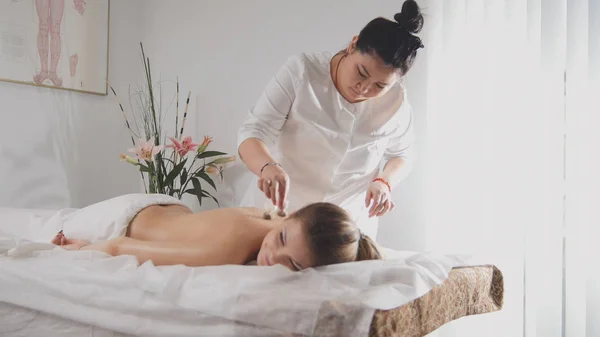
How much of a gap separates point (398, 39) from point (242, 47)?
1.48 meters

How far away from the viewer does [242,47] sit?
271cm

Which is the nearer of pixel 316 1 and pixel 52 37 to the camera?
pixel 316 1

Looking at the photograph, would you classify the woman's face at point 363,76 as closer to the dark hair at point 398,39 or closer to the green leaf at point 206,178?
the dark hair at point 398,39

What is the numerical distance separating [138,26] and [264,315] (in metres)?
2.74

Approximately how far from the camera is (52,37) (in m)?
2.71

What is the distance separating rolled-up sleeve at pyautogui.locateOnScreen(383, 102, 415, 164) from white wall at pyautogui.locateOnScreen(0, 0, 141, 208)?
1854 mm

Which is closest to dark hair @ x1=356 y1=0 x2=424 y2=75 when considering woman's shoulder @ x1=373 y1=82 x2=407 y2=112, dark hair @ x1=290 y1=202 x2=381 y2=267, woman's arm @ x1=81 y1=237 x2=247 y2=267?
woman's shoulder @ x1=373 y1=82 x2=407 y2=112

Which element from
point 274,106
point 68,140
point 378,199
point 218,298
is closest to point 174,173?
point 68,140

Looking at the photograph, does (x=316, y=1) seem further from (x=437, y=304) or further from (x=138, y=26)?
(x=437, y=304)

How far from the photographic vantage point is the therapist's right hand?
4.19 feet

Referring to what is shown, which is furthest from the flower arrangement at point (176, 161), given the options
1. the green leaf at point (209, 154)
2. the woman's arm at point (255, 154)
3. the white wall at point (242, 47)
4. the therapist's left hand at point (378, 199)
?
the therapist's left hand at point (378, 199)

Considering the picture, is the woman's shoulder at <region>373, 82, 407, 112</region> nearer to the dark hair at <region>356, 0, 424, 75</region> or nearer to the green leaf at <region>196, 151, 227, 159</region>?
the dark hair at <region>356, 0, 424, 75</region>

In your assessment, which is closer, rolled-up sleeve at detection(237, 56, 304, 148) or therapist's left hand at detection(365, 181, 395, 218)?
therapist's left hand at detection(365, 181, 395, 218)

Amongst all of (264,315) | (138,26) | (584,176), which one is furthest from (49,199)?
(584,176)
